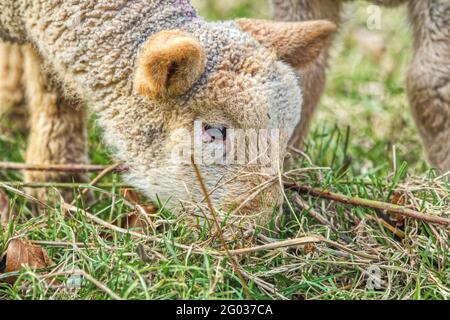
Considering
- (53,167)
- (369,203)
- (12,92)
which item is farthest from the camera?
(12,92)

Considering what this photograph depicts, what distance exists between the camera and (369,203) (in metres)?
3.93

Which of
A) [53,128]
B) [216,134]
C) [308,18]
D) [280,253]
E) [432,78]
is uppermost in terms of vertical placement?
[308,18]

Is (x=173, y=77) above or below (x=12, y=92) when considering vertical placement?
above

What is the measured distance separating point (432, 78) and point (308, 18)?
2.86ft

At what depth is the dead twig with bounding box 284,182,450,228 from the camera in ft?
12.4

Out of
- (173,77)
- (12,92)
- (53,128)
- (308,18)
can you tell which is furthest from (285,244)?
(12,92)

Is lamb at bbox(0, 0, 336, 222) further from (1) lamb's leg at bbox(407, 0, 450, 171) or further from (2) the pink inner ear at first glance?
(1) lamb's leg at bbox(407, 0, 450, 171)

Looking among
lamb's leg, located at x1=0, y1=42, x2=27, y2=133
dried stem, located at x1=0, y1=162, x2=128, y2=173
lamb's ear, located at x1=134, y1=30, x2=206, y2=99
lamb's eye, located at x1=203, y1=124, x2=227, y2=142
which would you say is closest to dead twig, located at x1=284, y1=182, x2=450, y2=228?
lamb's eye, located at x1=203, y1=124, x2=227, y2=142

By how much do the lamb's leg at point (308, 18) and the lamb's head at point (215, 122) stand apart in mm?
1170

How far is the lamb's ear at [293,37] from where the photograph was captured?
402cm

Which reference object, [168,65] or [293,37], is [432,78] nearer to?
[293,37]

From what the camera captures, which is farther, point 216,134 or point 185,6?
point 185,6

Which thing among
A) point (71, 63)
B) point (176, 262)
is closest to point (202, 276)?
point (176, 262)
